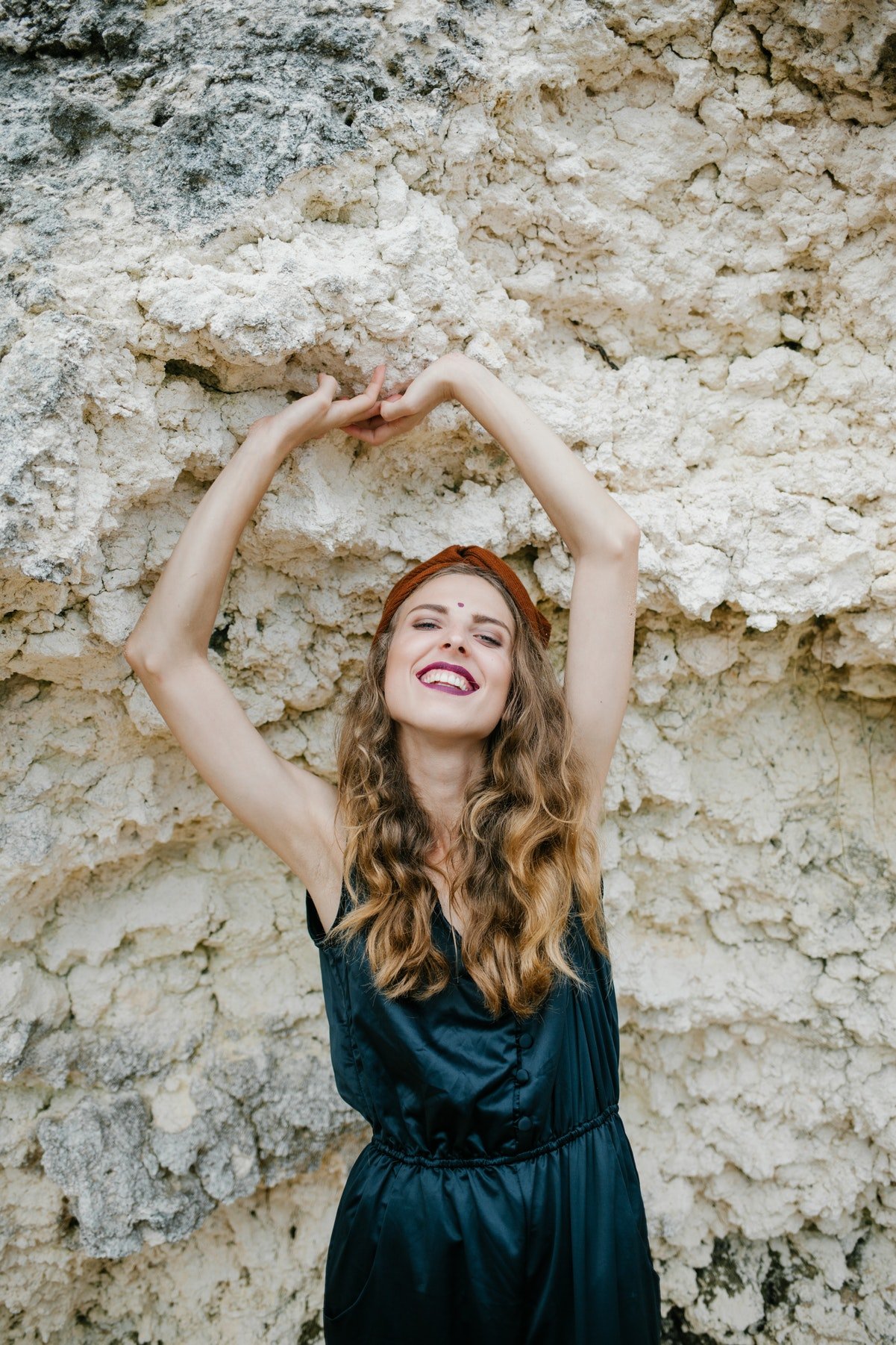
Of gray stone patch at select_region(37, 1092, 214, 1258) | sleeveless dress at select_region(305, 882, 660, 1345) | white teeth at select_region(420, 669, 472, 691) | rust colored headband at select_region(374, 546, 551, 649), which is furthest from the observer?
gray stone patch at select_region(37, 1092, 214, 1258)

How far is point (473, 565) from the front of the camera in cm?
191

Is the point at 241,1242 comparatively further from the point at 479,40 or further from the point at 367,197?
the point at 479,40

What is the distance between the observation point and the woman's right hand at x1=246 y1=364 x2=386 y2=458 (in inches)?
68.7

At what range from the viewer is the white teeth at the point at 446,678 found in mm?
1780

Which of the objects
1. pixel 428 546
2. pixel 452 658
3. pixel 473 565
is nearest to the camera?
pixel 452 658

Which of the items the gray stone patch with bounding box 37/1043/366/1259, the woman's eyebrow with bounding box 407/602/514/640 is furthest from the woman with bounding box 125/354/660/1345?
the gray stone patch with bounding box 37/1043/366/1259

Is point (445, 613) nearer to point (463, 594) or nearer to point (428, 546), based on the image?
point (463, 594)

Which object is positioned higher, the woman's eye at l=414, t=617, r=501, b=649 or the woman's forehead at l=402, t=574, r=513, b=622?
the woman's forehead at l=402, t=574, r=513, b=622

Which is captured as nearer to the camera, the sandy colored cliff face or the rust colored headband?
the sandy colored cliff face

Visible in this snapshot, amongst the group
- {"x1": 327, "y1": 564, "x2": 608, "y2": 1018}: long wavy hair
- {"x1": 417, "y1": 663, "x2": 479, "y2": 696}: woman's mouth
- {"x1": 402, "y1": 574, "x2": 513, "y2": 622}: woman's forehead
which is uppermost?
{"x1": 402, "y1": 574, "x2": 513, "y2": 622}: woman's forehead

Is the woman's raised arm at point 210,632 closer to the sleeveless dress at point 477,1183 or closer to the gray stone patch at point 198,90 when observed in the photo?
the sleeveless dress at point 477,1183

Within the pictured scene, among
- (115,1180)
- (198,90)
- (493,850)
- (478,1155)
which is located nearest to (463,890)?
(493,850)

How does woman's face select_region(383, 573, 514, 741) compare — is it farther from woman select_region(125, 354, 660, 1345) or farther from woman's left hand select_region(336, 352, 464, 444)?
woman's left hand select_region(336, 352, 464, 444)

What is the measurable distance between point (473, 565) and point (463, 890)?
652 mm
